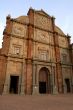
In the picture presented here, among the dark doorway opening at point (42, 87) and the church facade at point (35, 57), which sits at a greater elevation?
the church facade at point (35, 57)

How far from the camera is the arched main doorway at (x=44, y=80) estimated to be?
2243 cm

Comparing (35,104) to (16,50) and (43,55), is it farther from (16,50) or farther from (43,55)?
(43,55)

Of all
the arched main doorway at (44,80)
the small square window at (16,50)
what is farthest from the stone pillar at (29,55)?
the arched main doorway at (44,80)

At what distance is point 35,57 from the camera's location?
72.7ft

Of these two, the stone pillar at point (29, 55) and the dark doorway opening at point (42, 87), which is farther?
the dark doorway opening at point (42, 87)

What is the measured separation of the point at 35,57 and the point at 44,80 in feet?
15.3

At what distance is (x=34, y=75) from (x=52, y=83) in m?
3.84

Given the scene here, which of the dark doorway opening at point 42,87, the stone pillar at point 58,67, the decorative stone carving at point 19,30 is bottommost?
the dark doorway opening at point 42,87

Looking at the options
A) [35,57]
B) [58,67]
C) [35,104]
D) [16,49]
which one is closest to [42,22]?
[35,57]

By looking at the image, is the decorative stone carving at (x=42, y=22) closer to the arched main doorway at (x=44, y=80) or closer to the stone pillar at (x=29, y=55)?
the stone pillar at (x=29, y=55)

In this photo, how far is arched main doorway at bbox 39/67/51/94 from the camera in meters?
22.4

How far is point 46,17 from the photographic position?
2791cm

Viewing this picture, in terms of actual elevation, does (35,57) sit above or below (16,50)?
below

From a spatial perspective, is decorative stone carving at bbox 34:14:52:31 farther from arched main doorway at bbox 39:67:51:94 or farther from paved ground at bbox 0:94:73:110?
paved ground at bbox 0:94:73:110
